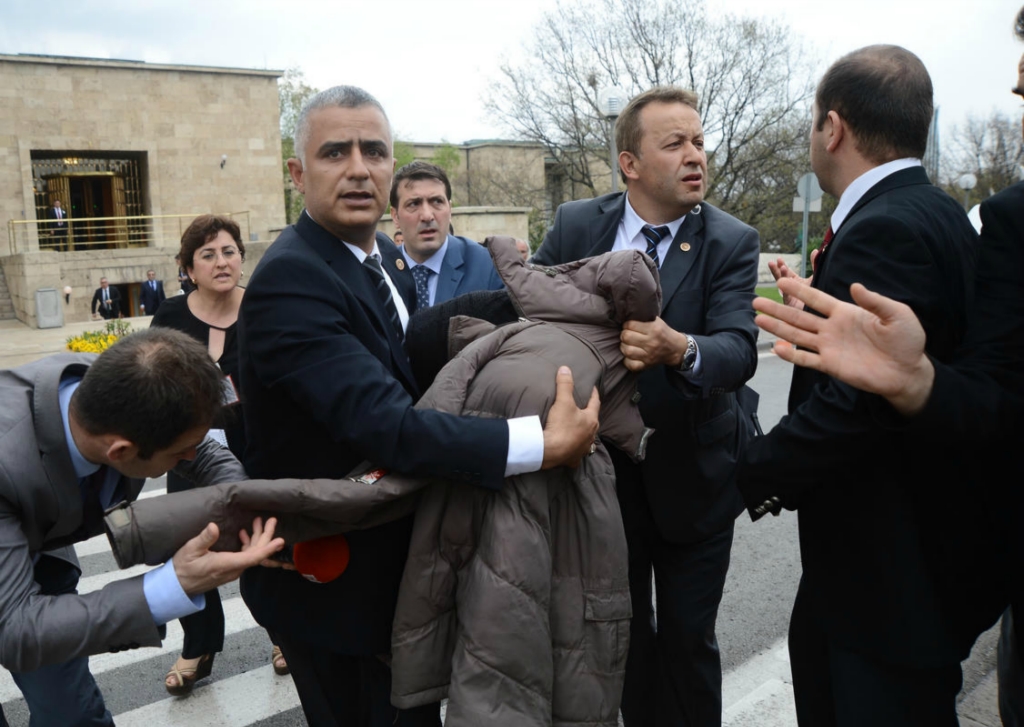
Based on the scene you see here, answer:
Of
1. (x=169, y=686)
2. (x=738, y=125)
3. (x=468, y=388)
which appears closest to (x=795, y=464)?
(x=468, y=388)

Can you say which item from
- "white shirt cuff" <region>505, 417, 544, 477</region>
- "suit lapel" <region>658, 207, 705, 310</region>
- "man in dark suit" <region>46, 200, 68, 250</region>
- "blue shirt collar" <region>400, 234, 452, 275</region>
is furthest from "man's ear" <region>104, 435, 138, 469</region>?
"man in dark suit" <region>46, 200, 68, 250</region>

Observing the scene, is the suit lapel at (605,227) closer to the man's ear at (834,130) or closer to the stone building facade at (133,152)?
the man's ear at (834,130)

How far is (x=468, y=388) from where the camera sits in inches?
81.6

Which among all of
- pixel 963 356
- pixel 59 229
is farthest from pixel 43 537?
pixel 59 229

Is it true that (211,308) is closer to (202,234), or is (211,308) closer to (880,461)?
(202,234)

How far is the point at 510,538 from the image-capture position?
1937mm

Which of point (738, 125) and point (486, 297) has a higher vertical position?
point (738, 125)

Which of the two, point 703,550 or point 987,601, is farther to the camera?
point 703,550

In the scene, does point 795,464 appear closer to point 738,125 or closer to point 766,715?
point 766,715

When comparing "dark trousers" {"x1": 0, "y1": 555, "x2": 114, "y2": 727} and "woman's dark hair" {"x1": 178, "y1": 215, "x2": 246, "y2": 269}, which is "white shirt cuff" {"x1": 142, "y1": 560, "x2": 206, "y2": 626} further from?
"woman's dark hair" {"x1": 178, "y1": 215, "x2": 246, "y2": 269}

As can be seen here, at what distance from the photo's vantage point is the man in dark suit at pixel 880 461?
6.69 feet

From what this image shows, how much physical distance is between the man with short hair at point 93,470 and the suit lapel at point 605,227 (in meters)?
1.55

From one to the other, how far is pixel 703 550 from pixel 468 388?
1355mm

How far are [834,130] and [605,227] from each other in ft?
3.40
